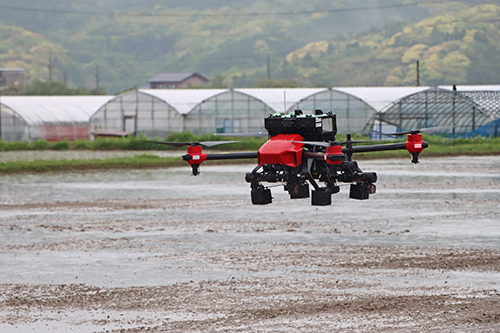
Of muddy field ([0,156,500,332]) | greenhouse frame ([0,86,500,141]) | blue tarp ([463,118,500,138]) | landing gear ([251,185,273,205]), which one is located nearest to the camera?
muddy field ([0,156,500,332])

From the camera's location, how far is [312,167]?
11.6 metres

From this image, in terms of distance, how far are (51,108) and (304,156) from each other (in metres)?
59.1

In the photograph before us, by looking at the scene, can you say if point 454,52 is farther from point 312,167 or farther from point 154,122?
point 312,167

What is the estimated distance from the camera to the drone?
10.8 m

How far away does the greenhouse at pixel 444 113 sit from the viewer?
55938mm

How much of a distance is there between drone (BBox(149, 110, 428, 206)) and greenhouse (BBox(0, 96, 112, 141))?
5312 cm

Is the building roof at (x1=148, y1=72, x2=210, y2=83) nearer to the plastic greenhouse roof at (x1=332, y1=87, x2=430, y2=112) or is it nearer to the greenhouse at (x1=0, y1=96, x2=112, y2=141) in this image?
the greenhouse at (x1=0, y1=96, x2=112, y2=141)

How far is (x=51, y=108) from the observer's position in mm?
66812

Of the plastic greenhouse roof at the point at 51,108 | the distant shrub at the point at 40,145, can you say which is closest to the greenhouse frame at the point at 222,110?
the plastic greenhouse roof at the point at 51,108

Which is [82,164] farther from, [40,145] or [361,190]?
[361,190]

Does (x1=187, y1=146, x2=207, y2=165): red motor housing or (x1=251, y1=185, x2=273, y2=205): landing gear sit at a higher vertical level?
(x1=187, y1=146, x2=207, y2=165): red motor housing

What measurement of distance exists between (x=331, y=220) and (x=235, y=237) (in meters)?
3.36

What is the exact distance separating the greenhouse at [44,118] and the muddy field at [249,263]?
126ft

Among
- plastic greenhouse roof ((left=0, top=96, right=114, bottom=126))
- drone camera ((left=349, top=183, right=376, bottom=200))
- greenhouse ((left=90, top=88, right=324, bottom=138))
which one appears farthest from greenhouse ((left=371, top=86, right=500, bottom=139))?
drone camera ((left=349, top=183, right=376, bottom=200))
